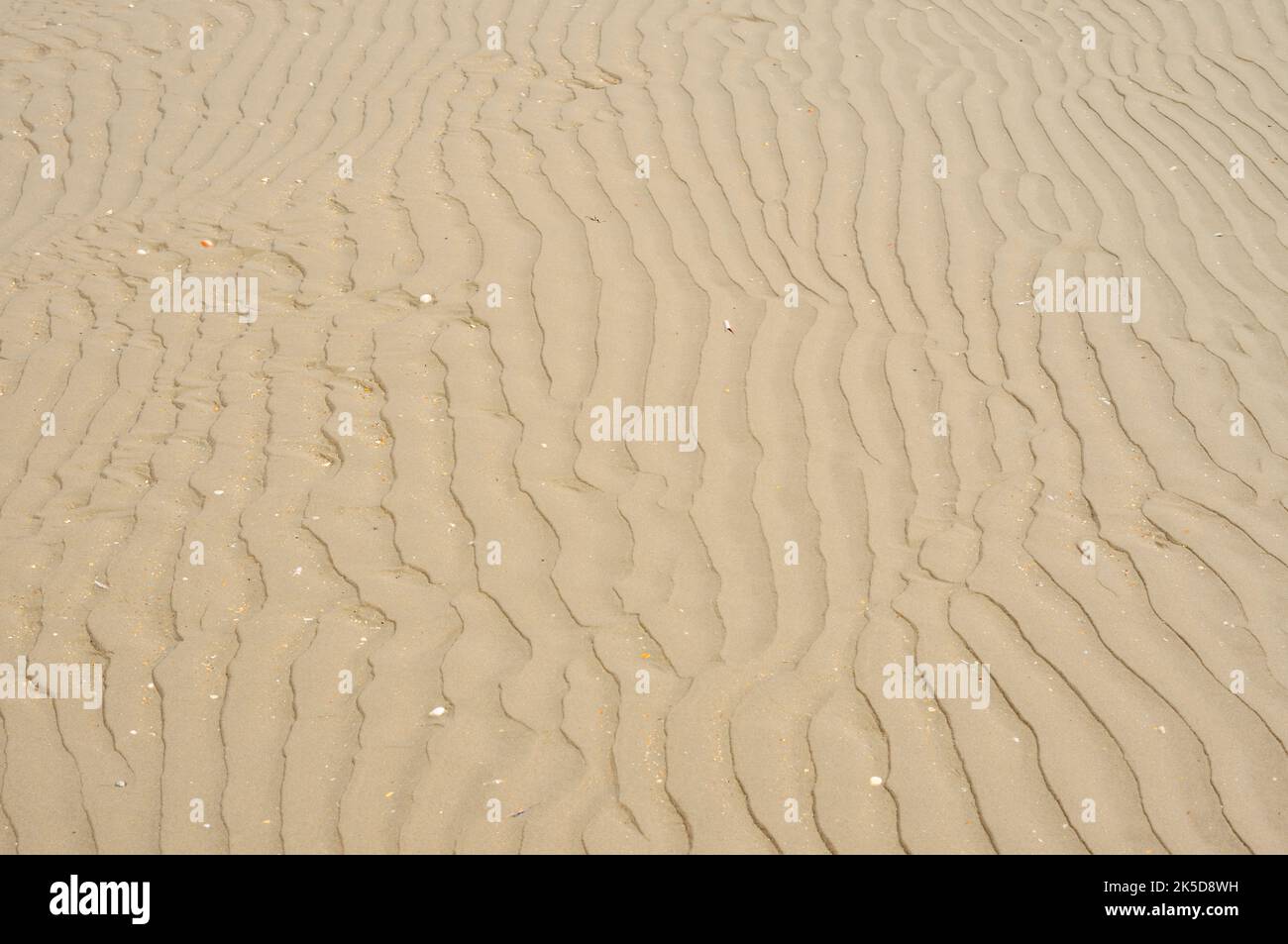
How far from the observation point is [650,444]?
165 inches

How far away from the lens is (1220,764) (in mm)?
3070

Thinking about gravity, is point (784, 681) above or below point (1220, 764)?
above

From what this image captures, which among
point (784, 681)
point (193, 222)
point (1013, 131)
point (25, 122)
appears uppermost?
point (25, 122)

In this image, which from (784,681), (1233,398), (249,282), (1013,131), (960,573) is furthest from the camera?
Result: (1013,131)

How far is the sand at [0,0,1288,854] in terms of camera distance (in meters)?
3.10

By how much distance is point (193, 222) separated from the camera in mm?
5492

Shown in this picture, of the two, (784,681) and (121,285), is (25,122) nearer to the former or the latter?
(121,285)

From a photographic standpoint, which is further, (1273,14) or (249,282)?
(1273,14)

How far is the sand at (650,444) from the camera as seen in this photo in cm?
310

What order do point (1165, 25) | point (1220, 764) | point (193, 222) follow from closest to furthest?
point (1220, 764) < point (193, 222) < point (1165, 25)
